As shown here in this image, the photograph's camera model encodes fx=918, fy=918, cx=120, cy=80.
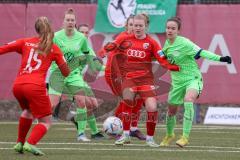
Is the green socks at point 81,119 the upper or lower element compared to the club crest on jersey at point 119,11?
lower

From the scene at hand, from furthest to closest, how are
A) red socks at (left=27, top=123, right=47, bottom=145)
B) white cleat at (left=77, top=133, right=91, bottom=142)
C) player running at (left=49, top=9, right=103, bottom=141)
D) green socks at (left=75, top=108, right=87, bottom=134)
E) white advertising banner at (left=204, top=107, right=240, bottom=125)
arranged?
white advertising banner at (left=204, top=107, right=240, bottom=125)
player running at (left=49, top=9, right=103, bottom=141)
green socks at (left=75, top=108, right=87, bottom=134)
white cleat at (left=77, top=133, right=91, bottom=142)
red socks at (left=27, top=123, right=47, bottom=145)

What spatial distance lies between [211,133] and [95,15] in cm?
543

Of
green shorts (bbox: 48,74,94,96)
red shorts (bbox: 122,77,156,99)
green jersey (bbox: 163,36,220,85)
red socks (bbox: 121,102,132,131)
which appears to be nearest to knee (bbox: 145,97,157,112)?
red shorts (bbox: 122,77,156,99)

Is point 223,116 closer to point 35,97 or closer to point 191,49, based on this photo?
point 191,49

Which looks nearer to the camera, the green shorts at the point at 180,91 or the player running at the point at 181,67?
the player running at the point at 181,67

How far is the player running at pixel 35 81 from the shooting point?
41.0 ft

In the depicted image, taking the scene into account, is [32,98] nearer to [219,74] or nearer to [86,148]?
[86,148]

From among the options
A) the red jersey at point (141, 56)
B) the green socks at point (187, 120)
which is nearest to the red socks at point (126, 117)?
the red jersey at point (141, 56)

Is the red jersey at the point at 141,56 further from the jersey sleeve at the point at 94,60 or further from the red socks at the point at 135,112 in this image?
the jersey sleeve at the point at 94,60

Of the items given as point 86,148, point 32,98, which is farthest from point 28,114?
point 86,148

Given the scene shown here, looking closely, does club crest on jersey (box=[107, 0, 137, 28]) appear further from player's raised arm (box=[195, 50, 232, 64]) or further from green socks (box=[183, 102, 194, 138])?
green socks (box=[183, 102, 194, 138])

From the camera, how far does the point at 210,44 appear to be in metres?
21.9

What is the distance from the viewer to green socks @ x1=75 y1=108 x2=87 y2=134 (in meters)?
16.2

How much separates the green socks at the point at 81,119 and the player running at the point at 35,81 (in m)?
3.38
